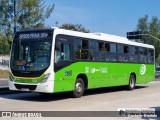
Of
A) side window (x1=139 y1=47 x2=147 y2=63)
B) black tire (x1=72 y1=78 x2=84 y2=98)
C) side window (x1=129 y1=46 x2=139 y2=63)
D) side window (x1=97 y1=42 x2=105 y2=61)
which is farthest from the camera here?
side window (x1=139 y1=47 x2=147 y2=63)

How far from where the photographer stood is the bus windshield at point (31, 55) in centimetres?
1638

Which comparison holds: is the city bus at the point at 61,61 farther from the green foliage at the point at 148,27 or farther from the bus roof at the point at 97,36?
the green foliage at the point at 148,27

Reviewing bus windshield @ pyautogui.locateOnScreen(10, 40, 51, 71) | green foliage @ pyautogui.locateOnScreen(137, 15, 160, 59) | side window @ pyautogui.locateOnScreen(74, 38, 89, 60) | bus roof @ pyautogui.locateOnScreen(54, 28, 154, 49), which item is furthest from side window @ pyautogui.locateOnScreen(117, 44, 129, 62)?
green foliage @ pyautogui.locateOnScreen(137, 15, 160, 59)

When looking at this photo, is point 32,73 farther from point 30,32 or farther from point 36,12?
point 36,12

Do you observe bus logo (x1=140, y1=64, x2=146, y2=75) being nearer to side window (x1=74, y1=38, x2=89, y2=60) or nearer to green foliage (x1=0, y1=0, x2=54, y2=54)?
side window (x1=74, y1=38, x2=89, y2=60)

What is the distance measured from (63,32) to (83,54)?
1898mm

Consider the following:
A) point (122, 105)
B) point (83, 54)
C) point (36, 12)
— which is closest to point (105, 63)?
point (83, 54)

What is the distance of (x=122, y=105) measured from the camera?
50.8ft

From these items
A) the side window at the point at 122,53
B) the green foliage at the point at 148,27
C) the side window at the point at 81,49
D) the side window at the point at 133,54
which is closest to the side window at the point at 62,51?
the side window at the point at 81,49

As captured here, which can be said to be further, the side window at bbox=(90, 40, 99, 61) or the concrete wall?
the concrete wall

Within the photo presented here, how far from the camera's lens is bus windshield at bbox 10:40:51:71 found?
16375 mm

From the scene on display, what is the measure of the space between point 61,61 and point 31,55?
4.25ft

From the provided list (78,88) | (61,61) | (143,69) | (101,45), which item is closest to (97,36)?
(101,45)

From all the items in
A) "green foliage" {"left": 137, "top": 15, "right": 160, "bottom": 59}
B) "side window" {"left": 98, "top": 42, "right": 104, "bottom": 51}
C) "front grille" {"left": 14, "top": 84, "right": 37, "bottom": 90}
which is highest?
"green foliage" {"left": 137, "top": 15, "right": 160, "bottom": 59}
